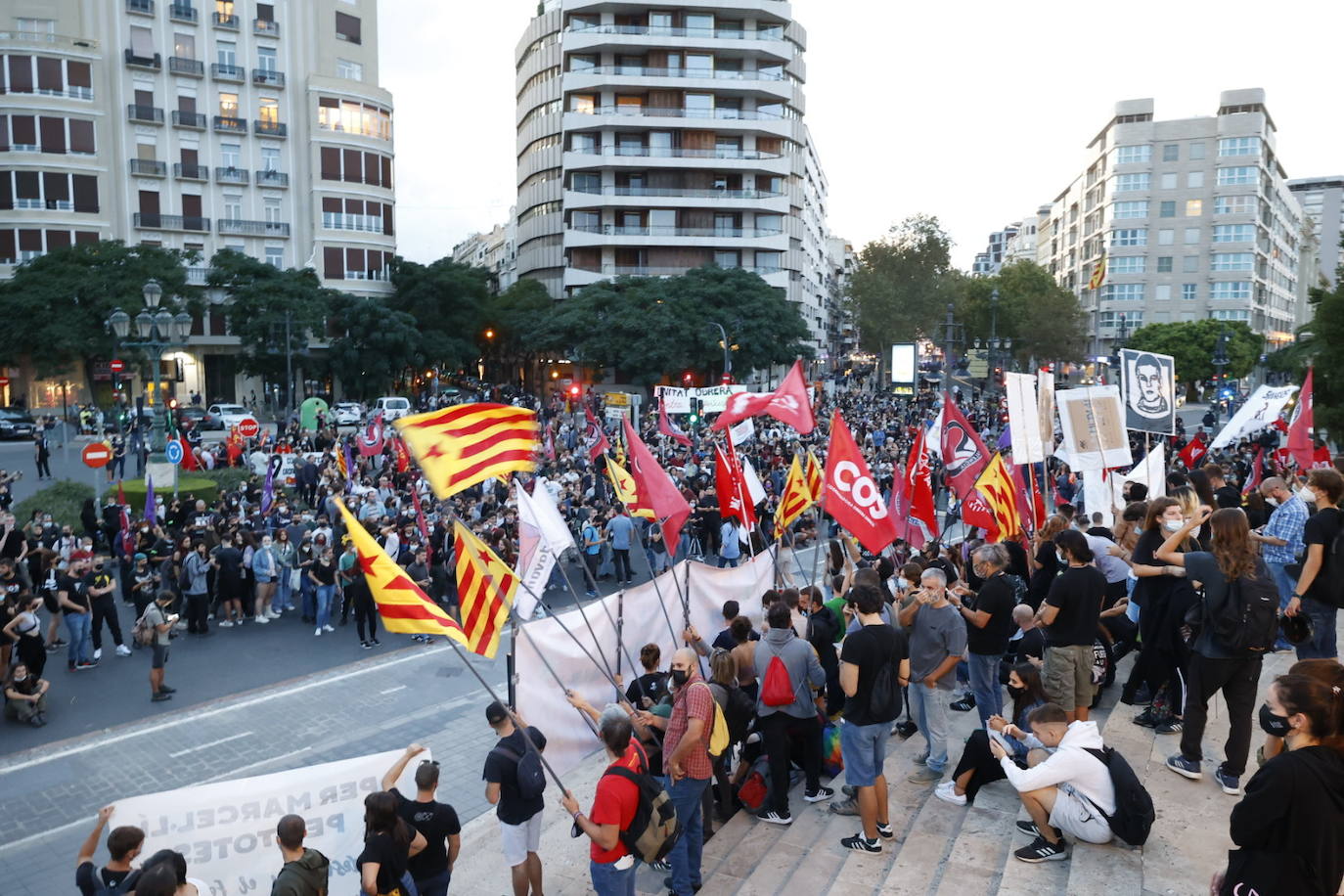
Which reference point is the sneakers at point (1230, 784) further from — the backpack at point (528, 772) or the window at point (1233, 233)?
the window at point (1233, 233)

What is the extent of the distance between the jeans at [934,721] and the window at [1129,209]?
88307mm

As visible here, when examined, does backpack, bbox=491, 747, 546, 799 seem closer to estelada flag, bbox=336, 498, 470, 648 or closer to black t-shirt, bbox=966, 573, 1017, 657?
estelada flag, bbox=336, 498, 470, 648

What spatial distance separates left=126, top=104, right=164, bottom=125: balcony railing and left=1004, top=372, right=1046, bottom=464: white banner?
176 feet

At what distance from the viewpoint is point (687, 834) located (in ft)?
19.9

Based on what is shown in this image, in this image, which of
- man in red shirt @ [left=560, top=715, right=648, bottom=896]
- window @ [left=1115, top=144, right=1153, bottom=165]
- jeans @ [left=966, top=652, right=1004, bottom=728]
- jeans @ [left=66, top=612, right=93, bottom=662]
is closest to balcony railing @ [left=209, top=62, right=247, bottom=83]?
jeans @ [left=66, top=612, right=93, bottom=662]

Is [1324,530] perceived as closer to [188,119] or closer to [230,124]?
[230,124]

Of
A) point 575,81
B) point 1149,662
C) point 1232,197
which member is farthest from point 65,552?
point 1232,197

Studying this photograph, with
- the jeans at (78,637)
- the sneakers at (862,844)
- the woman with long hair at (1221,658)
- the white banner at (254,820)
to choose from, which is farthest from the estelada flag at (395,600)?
the jeans at (78,637)

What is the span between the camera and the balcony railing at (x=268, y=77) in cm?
5266

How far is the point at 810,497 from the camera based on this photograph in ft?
40.9

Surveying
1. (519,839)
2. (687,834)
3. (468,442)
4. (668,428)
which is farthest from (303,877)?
(668,428)

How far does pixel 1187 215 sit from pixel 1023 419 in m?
83.9

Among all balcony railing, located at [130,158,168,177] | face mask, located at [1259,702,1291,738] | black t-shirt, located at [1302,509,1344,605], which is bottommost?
face mask, located at [1259,702,1291,738]

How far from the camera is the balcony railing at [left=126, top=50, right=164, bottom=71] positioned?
4950 cm
